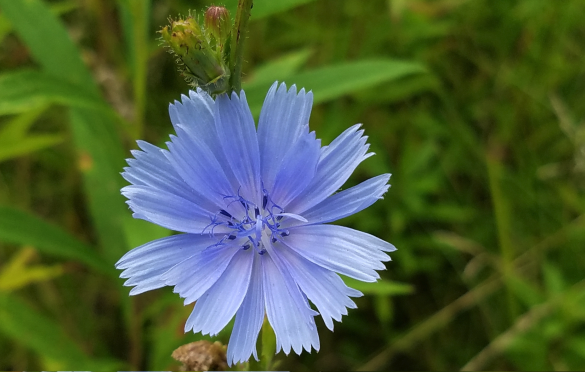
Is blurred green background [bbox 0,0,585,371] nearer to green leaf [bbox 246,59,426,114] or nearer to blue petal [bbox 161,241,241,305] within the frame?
green leaf [bbox 246,59,426,114]

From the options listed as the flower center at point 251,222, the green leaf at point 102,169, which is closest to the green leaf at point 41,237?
the green leaf at point 102,169

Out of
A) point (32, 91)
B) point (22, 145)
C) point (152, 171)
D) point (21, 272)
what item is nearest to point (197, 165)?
point (152, 171)

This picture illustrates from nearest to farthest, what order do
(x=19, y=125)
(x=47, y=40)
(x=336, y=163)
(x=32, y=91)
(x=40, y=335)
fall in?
(x=336, y=163), (x=32, y=91), (x=47, y=40), (x=40, y=335), (x=19, y=125)

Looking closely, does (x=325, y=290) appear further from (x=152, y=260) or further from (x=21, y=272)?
(x=21, y=272)

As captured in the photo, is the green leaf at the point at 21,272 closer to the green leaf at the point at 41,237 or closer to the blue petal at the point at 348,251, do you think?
the green leaf at the point at 41,237

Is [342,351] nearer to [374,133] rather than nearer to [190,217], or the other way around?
[374,133]

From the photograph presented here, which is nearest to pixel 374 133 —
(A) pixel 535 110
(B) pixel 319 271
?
(A) pixel 535 110

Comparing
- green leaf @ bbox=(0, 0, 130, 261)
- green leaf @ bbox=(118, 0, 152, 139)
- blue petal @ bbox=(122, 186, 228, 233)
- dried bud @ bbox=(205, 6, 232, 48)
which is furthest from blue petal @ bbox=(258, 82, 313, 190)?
green leaf @ bbox=(0, 0, 130, 261)
